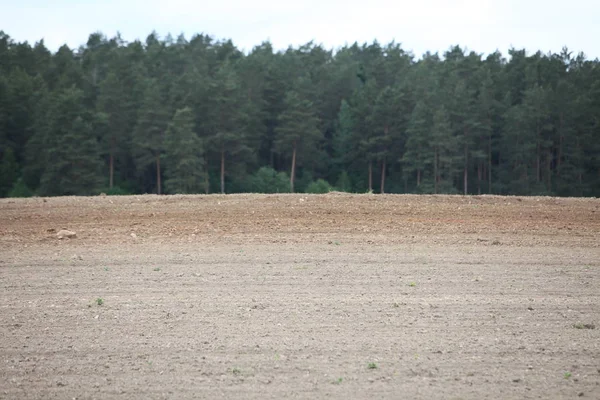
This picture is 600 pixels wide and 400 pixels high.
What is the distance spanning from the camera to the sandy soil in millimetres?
5941

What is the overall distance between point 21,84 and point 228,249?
188ft

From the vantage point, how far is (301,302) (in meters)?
7.96

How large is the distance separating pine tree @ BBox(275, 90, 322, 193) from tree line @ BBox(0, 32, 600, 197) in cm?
17

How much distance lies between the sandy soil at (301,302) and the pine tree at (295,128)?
50.2m

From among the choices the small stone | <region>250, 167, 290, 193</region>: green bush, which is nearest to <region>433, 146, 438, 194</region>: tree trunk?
<region>250, 167, 290, 193</region>: green bush

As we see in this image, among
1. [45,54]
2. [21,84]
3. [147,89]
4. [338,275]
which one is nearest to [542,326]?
[338,275]

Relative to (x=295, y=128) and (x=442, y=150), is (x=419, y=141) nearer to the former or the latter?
(x=442, y=150)

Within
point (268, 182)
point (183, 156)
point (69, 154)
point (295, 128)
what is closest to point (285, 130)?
point (295, 128)

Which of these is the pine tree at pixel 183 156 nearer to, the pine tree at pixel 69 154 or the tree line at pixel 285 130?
the tree line at pixel 285 130

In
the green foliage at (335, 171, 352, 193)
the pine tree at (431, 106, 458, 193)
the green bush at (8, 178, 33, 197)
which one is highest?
the pine tree at (431, 106, 458, 193)

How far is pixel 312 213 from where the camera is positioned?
13.1m

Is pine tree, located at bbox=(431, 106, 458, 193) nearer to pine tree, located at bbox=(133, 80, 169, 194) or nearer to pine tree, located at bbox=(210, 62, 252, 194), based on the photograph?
pine tree, located at bbox=(210, 62, 252, 194)

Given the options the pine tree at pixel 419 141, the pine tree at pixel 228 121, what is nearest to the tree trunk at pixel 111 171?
the pine tree at pixel 228 121

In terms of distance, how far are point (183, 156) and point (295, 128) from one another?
13870 millimetres
